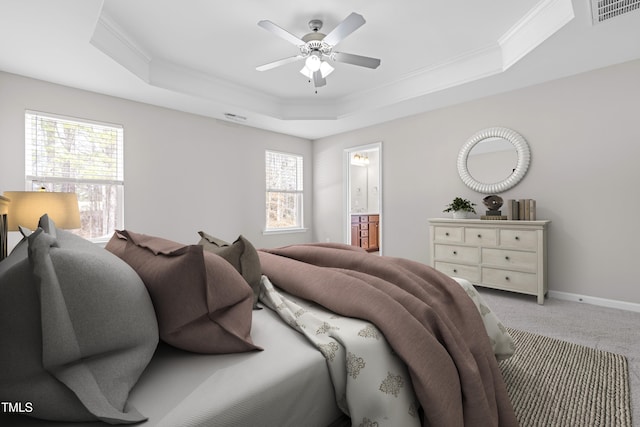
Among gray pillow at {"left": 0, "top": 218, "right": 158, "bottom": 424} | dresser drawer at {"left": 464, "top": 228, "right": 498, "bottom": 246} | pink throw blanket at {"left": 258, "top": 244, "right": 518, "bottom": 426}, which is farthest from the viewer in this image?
dresser drawer at {"left": 464, "top": 228, "right": 498, "bottom": 246}

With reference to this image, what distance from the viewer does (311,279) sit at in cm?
143

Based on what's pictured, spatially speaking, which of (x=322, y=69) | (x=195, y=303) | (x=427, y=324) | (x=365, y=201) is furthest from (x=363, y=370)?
(x=365, y=201)

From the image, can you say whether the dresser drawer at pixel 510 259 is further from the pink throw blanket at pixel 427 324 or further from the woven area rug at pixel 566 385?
the pink throw blanket at pixel 427 324

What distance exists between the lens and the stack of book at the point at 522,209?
136 inches

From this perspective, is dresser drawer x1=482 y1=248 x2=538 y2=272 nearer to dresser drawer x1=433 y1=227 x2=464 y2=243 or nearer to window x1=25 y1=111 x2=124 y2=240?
dresser drawer x1=433 y1=227 x2=464 y2=243

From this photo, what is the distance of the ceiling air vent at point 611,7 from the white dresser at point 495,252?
1.86 metres

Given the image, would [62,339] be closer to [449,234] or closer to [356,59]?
[356,59]

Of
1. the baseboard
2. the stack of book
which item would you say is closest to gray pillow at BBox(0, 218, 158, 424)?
the stack of book

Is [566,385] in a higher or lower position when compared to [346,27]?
lower

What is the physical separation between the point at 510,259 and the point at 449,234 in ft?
2.38

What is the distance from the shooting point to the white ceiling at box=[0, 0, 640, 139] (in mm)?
2580

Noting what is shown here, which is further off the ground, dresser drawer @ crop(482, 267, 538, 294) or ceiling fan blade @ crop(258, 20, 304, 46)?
ceiling fan blade @ crop(258, 20, 304, 46)

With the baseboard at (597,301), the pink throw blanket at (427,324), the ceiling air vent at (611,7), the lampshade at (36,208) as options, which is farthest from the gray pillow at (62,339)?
the baseboard at (597,301)

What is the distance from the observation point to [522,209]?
11.6 ft
